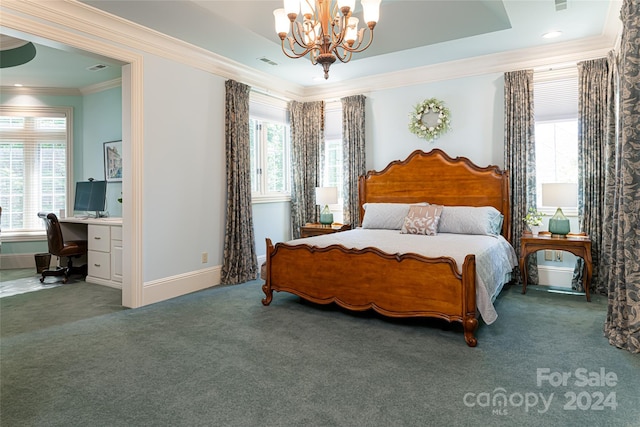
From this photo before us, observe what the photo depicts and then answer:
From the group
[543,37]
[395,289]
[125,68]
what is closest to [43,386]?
[395,289]

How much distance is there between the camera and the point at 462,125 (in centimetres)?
504

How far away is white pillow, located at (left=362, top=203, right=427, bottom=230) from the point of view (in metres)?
4.80

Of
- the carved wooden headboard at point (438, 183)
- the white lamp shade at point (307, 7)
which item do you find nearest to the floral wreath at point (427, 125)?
the carved wooden headboard at point (438, 183)

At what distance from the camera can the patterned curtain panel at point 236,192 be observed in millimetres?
4895

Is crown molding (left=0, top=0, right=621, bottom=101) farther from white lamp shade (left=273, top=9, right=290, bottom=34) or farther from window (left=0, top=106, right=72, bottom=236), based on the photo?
window (left=0, top=106, right=72, bottom=236)

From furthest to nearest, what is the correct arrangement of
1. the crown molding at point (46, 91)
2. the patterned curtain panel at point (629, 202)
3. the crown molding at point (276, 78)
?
the crown molding at point (46, 91), the crown molding at point (276, 78), the patterned curtain panel at point (629, 202)

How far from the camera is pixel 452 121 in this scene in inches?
201

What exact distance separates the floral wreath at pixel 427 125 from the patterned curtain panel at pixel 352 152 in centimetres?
75

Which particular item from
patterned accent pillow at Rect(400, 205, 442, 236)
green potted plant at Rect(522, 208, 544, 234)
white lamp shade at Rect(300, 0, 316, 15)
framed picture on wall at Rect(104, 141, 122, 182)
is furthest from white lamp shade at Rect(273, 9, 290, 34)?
framed picture on wall at Rect(104, 141, 122, 182)

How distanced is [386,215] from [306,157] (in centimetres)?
186

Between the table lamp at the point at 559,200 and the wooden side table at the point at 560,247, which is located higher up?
the table lamp at the point at 559,200

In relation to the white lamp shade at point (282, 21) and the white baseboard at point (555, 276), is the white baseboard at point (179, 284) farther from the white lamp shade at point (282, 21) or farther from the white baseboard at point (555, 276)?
the white baseboard at point (555, 276)

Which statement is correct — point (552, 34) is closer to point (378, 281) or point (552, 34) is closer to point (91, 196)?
point (378, 281)

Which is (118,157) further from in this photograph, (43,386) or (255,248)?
(43,386)
